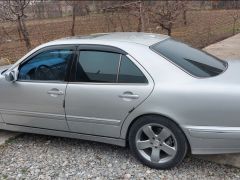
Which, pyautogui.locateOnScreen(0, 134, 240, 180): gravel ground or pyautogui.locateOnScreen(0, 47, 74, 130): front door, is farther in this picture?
pyautogui.locateOnScreen(0, 47, 74, 130): front door

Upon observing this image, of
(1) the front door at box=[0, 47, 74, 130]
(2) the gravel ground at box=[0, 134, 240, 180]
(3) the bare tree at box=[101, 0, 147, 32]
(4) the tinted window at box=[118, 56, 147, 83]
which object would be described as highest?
(3) the bare tree at box=[101, 0, 147, 32]

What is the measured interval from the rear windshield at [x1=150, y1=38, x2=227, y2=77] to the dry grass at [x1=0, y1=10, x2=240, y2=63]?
263 inches

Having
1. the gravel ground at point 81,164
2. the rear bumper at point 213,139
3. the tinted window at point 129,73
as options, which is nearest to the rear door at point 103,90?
the tinted window at point 129,73

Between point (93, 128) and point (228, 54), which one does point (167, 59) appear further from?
point (228, 54)

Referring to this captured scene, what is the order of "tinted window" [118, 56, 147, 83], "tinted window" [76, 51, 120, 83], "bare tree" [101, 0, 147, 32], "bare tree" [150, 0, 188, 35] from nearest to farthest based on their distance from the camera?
1. "tinted window" [118, 56, 147, 83]
2. "tinted window" [76, 51, 120, 83]
3. "bare tree" [101, 0, 147, 32]
4. "bare tree" [150, 0, 188, 35]

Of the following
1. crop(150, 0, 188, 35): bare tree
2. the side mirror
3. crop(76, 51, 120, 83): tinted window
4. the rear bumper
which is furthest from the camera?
crop(150, 0, 188, 35): bare tree

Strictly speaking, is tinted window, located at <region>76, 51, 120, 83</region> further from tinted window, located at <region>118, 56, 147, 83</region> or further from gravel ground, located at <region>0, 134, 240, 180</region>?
gravel ground, located at <region>0, 134, 240, 180</region>

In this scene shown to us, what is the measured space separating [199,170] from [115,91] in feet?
4.07

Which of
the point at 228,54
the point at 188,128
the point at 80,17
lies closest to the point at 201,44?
the point at 228,54

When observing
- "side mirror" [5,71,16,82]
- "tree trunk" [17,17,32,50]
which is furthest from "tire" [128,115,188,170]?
"tree trunk" [17,17,32,50]

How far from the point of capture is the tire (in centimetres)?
358

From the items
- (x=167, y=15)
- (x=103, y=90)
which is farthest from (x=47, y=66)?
(x=167, y=15)

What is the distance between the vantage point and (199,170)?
3.77 m

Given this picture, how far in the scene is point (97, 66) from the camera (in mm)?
4004
